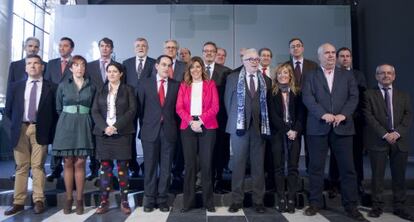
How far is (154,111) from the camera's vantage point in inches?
127

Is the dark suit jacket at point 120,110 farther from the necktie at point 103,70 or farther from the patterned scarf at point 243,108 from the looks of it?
the patterned scarf at point 243,108

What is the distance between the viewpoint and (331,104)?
316cm

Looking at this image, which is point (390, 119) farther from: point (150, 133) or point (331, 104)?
point (150, 133)

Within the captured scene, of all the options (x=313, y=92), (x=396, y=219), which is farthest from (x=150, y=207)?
(x=396, y=219)

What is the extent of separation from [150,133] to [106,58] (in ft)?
3.58

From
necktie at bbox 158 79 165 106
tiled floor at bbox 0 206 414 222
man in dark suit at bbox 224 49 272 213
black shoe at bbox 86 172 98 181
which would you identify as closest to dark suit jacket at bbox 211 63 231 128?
man in dark suit at bbox 224 49 272 213

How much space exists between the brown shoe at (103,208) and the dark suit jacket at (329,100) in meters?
2.03

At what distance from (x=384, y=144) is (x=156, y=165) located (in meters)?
2.13

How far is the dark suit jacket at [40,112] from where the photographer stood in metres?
3.21

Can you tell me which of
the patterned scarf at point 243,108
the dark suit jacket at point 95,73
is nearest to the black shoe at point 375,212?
the patterned scarf at point 243,108

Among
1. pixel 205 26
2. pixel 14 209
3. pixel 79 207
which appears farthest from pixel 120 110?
pixel 205 26

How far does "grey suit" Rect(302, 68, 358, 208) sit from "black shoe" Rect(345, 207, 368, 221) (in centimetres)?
3

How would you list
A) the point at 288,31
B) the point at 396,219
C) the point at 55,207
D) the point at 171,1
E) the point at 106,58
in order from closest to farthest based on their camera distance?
the point at 396,219
the point at 55,207
the point at 106,58
the point at 288,31
the point at 171,1

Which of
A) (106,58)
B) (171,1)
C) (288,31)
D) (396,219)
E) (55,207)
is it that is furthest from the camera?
(171,1)
